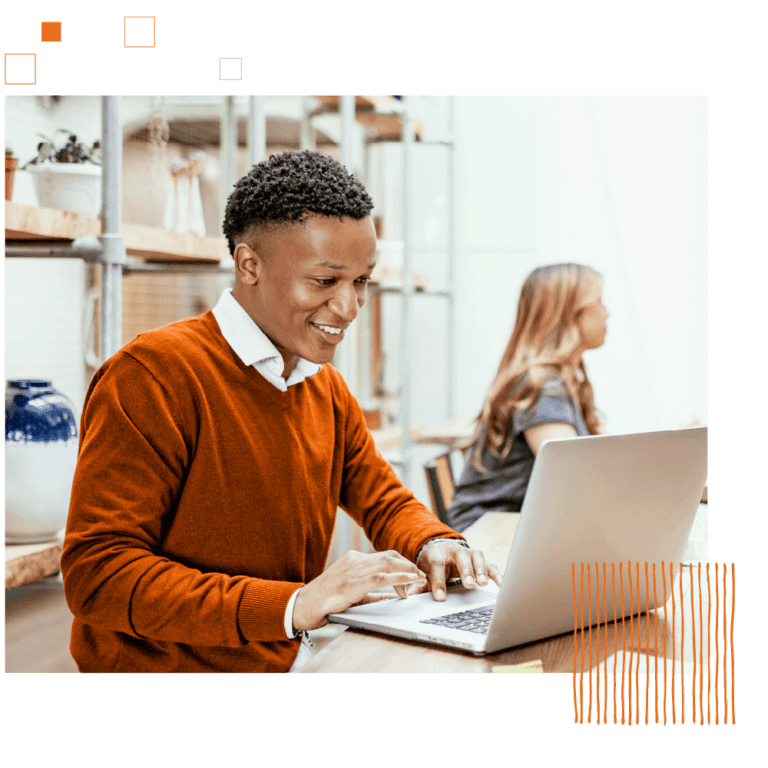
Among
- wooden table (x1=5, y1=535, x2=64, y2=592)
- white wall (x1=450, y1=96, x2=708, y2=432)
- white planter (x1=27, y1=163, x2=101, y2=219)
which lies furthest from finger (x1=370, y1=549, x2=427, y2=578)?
white wall (x1=450, y1=96, x2=708, y2=432)

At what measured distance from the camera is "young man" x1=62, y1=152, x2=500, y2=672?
114cm

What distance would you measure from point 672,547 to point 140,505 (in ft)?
2.46

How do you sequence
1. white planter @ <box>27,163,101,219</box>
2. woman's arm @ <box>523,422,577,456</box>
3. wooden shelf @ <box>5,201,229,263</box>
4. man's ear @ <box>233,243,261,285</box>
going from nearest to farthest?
man's ear @ <box>233,243,261,285</box> < wooden shelf @ <box>5,201,229,263</box> < white planter @ <box>27,163,101,219</box> < woman's arm @ <box>523,422,577,456</box>

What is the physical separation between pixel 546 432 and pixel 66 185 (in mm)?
1179

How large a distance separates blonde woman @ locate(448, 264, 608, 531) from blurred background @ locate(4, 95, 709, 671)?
0.38 m

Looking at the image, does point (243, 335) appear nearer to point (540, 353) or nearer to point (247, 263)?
point (247, 263)

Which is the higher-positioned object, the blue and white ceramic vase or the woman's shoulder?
the woman's shoulder

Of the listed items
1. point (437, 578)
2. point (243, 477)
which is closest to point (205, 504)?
point (243, 477)

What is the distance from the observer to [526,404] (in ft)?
7.01

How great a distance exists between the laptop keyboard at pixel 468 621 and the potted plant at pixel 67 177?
105cm

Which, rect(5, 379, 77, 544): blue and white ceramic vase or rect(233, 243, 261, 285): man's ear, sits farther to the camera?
rect(5, 379, 77, 544): blue and white ceramic vase
